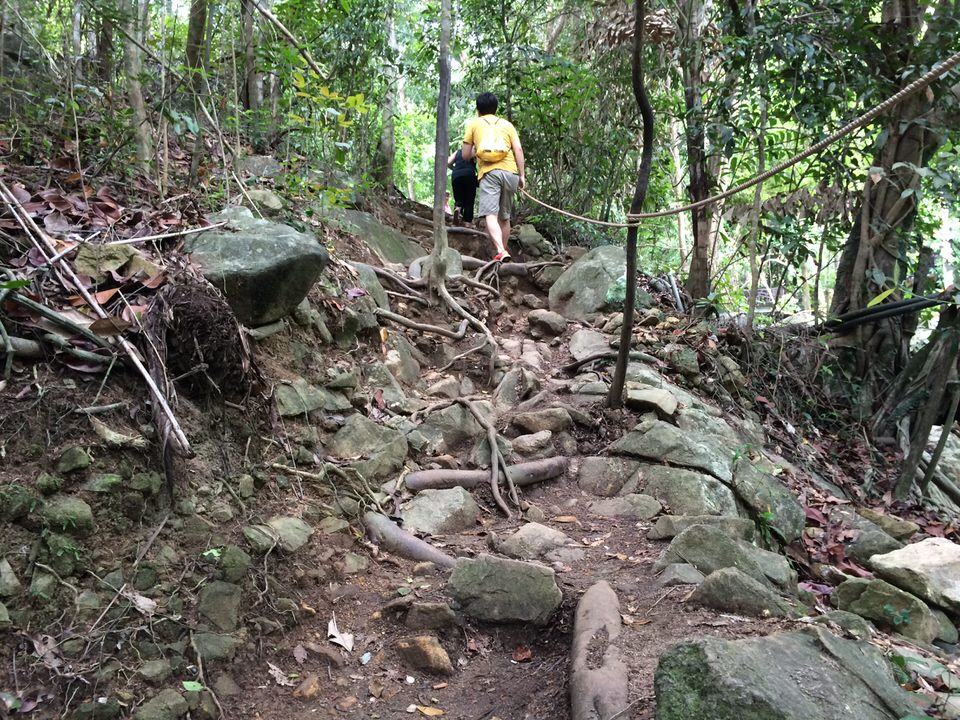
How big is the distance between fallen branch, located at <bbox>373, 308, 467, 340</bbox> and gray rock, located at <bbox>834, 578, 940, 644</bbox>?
3.40m

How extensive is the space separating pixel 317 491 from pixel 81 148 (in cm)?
284

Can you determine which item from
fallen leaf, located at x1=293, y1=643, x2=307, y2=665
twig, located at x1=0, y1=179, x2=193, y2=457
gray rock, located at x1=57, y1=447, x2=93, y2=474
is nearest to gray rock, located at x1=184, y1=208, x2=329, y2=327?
twig, located at x1=0, y1=179, x2=193, y2=457

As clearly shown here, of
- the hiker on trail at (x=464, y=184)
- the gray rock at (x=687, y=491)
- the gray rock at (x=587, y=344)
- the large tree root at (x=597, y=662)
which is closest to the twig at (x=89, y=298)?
the large tree root at (x=597, y=662)

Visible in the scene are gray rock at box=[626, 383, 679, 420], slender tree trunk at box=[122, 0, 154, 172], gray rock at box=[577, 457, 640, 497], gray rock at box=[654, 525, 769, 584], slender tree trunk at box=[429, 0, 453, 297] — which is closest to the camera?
gray rock at box=[654, 525, 769, 584]

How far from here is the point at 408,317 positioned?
6.15 meters

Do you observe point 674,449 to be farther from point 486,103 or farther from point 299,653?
point 486,103

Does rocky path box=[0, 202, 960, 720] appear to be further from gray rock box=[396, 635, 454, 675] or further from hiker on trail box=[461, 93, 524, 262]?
hiker on trail box=[461, 93, 524, 262]

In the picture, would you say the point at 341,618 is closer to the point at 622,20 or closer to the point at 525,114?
the point at 525,114

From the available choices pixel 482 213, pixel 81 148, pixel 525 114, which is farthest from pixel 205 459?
pixel 525 114

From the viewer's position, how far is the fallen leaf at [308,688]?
2.89 meters

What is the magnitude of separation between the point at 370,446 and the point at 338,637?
142 cm

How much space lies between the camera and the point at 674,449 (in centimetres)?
503

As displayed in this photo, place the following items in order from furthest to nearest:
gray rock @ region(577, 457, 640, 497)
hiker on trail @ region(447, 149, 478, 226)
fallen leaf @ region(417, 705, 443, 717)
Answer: hiker on trail @ region(447, 149, 478, 226) < gray rock @ region(577, 457, 640, 497) < fallen leaf @ region(417, 705, 443, 717)

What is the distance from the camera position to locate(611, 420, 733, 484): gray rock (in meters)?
4.98
